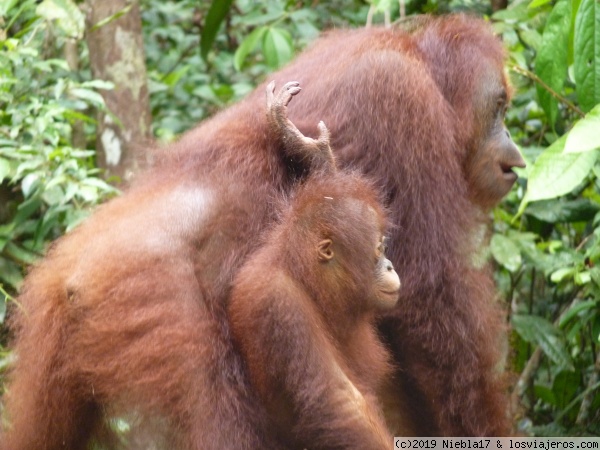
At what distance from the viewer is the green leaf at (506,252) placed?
12.5ft

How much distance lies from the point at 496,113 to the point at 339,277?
3.66ft

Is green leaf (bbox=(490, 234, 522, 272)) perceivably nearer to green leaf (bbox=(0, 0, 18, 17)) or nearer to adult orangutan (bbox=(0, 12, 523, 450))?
adult orangutan (bbox=(0, 12, 523, 450))

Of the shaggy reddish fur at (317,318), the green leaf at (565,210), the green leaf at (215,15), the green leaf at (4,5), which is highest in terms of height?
the green leaf at (4,5)

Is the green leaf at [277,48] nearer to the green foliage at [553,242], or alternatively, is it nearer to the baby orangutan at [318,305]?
the green foliage at [553,242]

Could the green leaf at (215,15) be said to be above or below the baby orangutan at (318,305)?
below

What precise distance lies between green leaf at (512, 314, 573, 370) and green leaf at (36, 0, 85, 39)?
216 centimetres

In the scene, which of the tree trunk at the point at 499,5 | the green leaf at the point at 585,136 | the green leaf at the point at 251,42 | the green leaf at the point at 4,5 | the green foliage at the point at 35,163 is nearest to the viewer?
the green leaf at the point at 585,136

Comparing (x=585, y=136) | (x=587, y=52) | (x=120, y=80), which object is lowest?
(x=120, y=80)

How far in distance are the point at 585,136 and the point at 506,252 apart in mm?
1418

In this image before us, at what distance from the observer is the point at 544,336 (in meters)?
3.93

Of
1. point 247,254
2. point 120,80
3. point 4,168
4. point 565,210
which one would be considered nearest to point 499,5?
point 565,210

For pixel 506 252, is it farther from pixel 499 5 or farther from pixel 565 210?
pixel 499 5

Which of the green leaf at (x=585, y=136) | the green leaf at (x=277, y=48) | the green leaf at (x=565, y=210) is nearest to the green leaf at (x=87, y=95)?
the green leaf at (x=277, y=48)

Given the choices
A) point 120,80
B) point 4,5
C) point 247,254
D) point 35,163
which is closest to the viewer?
point 247,254
